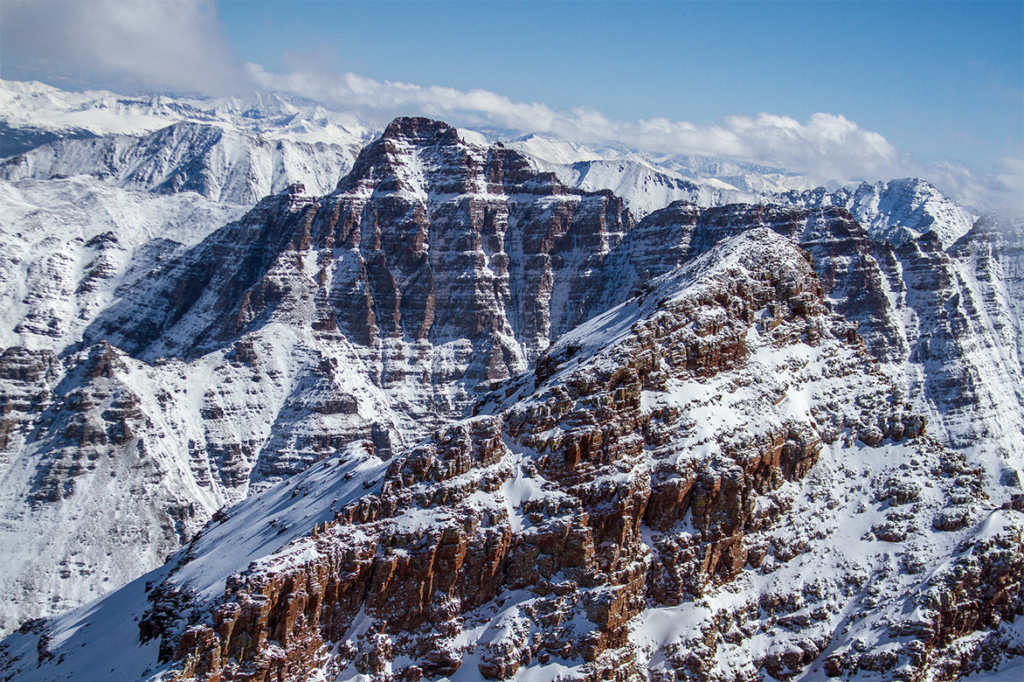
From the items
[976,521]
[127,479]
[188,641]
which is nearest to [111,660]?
[188,641]

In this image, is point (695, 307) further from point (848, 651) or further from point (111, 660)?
point (111, 660)

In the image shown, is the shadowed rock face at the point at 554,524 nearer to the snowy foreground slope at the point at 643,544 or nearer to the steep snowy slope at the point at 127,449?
the snowy foreground slope at the point at 643,544

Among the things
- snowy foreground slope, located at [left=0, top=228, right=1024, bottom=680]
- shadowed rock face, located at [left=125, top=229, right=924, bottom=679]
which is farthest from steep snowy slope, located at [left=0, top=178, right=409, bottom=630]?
shadowed rock face, located at [left=125, top=229, right=924, bottom=679]

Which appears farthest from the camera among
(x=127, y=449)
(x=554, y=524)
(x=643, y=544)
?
(x=127, y=449)

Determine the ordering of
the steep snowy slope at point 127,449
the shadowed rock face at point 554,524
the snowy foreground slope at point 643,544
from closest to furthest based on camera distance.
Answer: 1. the shadowed rock face at point 554,524
2. the snowy foreground slope at point 643,544
3. the steep snowy slope at point 127,449

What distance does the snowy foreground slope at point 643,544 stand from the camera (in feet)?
213

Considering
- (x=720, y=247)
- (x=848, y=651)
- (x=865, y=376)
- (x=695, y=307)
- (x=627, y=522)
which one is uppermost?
(x=720, y=247)

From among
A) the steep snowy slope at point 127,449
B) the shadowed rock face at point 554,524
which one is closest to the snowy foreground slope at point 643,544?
the shadowed rock face at point 554,524

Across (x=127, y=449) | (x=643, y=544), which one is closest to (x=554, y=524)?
(x=643, y=544)

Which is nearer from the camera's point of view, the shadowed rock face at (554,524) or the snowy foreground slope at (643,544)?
the shadowed rock face at (554,524)

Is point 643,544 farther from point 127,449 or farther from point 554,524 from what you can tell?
point 127,449

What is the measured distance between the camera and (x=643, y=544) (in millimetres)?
73750

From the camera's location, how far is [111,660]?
3223 inches

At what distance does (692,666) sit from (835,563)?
20.9 m
